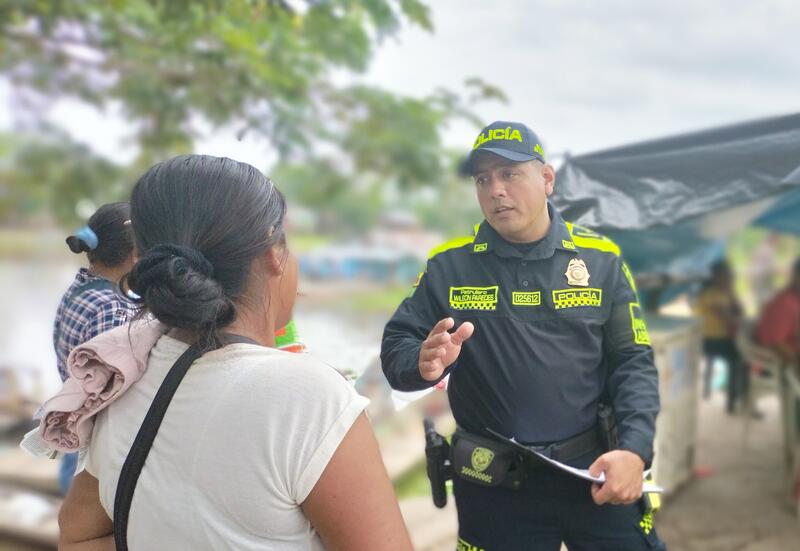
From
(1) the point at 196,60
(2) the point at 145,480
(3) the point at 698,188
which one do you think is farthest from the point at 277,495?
(1) the point at 196,60

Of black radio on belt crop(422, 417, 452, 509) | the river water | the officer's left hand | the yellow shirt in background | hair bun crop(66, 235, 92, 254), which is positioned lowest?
the river water

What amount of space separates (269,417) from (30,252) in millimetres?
19055

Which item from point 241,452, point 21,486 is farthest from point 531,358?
point 21,486

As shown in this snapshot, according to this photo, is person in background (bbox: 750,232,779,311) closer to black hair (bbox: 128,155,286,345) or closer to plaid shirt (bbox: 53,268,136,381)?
plaid shirt (bbox: 53,268,136,381)

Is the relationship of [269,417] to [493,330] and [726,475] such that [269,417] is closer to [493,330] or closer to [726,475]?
[493,330]

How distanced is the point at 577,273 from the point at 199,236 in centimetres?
130

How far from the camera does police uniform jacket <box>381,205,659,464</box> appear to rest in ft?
6.52

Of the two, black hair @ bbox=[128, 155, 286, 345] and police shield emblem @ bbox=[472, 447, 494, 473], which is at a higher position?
black hair @ bbox=[128, 155, 286, 345]

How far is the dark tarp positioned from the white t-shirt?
195cm

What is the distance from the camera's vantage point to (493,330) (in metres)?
2.04

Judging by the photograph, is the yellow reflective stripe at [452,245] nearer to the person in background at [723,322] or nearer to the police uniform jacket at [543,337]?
the police uniform jacket at [543,337]

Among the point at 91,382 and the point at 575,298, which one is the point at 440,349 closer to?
the point at 575,298

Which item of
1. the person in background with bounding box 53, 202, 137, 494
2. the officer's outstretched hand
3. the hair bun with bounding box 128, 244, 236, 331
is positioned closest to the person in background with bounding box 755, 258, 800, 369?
the officer's outstretched hand

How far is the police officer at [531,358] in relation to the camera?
1.96 m
